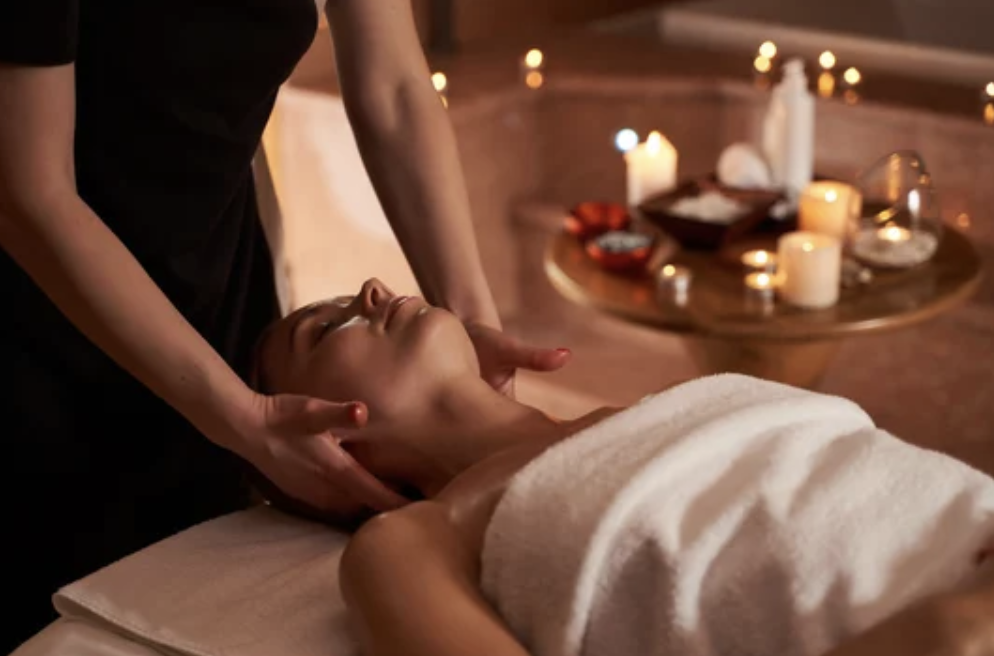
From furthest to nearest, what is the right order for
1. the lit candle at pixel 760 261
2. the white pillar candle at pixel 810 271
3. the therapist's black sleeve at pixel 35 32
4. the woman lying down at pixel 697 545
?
the lit candle at pixel 760 261, the white pillar candle at pixel 810 271, the therapist's black sleeve at pixel 35 32, the woman lying down at pixel 697 545

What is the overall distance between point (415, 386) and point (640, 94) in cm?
235

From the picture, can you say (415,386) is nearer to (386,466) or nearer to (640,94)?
(386,466)

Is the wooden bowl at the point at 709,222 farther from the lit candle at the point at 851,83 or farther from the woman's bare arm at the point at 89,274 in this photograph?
the woman's bare arm at the point at 89,274

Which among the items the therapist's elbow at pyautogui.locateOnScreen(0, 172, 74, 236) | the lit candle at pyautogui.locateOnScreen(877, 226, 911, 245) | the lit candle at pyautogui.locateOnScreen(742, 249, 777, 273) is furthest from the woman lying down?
the lit candle at pyautogui.locateOnScreen(877, 226, 911, 245)

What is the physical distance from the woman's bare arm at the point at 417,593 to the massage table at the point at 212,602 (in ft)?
0.24

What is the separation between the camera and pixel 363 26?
1505mm

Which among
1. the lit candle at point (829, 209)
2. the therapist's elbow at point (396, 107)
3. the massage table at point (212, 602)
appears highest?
the therapist's elbow at point (396, 107)

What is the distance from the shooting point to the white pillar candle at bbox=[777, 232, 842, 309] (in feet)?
8.02

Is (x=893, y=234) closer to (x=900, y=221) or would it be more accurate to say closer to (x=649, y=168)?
(x=900, y=221)

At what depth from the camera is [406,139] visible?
150 cm

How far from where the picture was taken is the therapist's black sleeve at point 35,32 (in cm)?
110

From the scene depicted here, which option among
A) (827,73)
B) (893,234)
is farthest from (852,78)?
(893,234)

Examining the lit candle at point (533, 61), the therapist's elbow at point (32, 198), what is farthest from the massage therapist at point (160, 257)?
the lit candle at point (533, 61)

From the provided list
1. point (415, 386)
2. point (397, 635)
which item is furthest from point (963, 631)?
point (415, 386)
